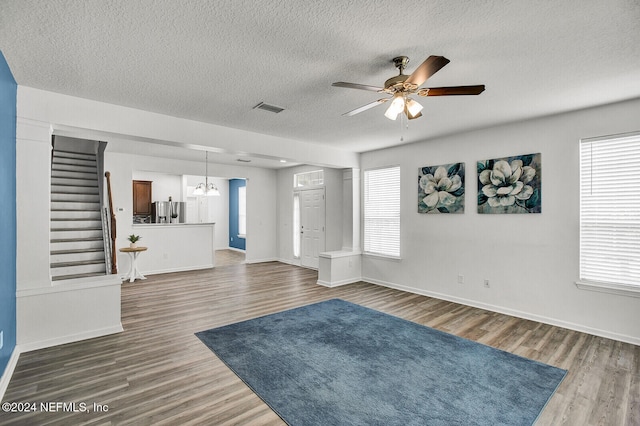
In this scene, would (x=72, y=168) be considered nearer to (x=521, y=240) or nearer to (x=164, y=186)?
(x=164, y=186)

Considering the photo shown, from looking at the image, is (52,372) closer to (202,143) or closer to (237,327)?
(237,327)

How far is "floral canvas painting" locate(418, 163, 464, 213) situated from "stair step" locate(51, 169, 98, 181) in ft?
21.4

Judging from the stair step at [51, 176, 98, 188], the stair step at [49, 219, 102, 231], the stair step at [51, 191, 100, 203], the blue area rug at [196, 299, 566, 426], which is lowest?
the blue area rug at [196, 299, 566, 426]

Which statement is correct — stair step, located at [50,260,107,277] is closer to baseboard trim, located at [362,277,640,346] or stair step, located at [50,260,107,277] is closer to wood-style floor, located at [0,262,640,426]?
wood-style floor, located at [0,262,640,426]

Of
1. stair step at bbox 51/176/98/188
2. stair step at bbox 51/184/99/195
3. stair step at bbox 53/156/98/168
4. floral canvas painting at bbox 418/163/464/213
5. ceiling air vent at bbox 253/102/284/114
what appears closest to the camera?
ceiling air vent at bbox 253/102/284/114

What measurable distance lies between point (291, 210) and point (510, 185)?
18.2 ft

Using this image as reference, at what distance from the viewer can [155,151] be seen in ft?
20.8

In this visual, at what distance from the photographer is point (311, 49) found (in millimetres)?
2291

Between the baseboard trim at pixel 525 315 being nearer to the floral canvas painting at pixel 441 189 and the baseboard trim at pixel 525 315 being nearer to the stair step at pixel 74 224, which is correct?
the floral canvas painting at pixel 441 189

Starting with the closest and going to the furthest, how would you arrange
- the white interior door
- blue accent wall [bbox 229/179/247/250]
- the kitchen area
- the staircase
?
the staircase
the kitchen area
the white interior door
blue accent wall [bbox 229/179/247/250]

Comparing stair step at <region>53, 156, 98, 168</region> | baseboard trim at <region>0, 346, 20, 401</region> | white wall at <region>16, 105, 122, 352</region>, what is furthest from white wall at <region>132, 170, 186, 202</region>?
baseboard trim at <region>0, 346, 20, 401</region>

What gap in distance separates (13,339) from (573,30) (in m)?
5.26

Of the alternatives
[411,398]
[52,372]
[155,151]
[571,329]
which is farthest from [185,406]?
[155,151]

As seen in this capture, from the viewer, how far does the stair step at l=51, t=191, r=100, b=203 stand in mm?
5406
